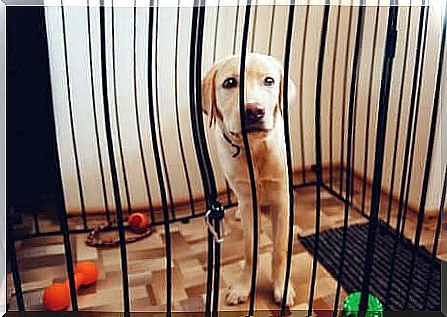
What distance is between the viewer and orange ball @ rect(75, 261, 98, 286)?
57.5 inches

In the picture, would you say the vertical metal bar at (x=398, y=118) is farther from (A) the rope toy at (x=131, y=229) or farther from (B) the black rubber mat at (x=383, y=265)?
(A) the rope toy at (x=131, y=229)

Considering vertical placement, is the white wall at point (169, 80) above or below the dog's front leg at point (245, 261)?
above

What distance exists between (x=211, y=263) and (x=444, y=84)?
75 cm

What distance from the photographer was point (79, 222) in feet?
4.74

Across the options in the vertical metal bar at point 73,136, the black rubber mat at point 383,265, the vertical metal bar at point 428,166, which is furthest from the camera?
the black rubber mat at point 383,265

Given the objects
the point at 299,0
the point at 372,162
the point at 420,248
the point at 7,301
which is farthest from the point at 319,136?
the point at 7,301

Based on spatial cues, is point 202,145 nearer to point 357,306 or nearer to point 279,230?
point 279,230

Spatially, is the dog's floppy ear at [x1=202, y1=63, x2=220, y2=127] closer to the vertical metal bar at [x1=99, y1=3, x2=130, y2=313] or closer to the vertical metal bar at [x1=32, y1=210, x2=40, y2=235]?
the vertical metal bar at [x1=99, y1=3, x2=130, y2=313]

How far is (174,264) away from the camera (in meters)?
1.49

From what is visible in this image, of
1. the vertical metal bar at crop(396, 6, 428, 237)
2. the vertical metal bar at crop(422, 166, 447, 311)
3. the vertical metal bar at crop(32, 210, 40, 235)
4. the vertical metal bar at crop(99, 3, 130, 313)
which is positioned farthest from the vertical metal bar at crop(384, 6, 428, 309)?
the vertical metal bar at crop(32, 210, 40, 235)

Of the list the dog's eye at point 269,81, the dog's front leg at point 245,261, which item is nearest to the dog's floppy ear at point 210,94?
the dog's eye at point 269,81

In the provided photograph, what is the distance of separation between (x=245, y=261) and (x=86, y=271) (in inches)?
15.9

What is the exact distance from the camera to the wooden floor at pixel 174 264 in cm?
145

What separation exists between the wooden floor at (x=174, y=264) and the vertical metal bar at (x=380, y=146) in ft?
0.17
